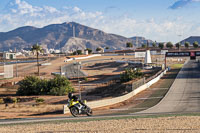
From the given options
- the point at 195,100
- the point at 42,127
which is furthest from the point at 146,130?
the point at 195,100

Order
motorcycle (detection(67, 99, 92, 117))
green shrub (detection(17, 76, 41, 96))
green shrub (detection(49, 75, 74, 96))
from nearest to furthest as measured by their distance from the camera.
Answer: motorcycle (detection(67, 99, 92, 117)) < green shrub (detection(49, 75, 74, 96)) < green shrub (detection(17, 76, 41, 96))

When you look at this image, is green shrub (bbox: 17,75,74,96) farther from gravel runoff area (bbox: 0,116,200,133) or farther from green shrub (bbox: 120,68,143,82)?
gravel runoff area (bbox: 0,116,200,133)

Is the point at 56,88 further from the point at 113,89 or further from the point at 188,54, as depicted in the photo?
the point at 188,54

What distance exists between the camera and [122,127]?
14.6 metres

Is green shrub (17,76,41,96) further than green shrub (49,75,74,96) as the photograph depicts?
Yes

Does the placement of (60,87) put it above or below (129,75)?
below

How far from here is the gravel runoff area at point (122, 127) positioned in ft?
45.2

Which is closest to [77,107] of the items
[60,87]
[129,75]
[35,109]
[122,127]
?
[122,127]

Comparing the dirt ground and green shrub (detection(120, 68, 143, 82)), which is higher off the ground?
green shrub (detection(120, 68, 143, 82))

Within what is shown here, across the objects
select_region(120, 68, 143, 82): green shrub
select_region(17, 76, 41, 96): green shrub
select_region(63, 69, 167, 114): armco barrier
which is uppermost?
select_region(120, 68, 143, 82): green shrub

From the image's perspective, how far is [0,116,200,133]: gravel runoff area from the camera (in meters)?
13.8

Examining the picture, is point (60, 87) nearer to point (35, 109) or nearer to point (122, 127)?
point (35, 109)

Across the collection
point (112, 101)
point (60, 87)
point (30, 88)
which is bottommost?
point (30, 88)

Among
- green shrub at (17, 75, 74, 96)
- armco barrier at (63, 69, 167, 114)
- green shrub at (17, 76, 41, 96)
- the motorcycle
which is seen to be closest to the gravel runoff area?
the motorcycle
